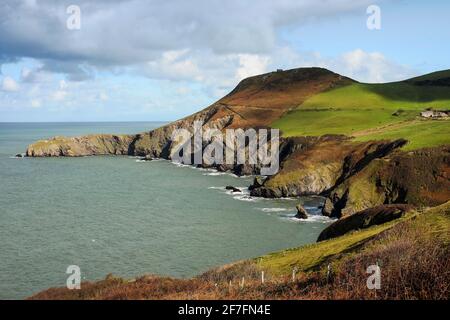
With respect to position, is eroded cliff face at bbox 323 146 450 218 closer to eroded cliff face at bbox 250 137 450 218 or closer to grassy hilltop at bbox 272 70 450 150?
eroded cliff face at bbox 250 137 450 218

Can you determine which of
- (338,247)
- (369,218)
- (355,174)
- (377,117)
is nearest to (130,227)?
(369,218)

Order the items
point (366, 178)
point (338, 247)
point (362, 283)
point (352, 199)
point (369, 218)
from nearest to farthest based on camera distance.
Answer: point (362, 283), point (338, 247), point (369, 218), point (352, 199), point (366, 178)

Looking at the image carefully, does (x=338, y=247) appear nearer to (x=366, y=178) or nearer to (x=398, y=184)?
(x=398, y=184)

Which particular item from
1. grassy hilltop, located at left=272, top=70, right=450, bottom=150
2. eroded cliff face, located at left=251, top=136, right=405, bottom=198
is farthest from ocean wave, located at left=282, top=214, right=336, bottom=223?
grassy hilltop, located at left=272, top=70, right=450, bottom=150

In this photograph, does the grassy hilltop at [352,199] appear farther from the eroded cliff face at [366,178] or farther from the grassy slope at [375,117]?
the grassy slope at [375,117]

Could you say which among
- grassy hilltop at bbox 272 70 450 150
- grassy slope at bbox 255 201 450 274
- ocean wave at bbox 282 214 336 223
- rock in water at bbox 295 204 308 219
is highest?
grassy hilltop at bbox 272 70 450 150

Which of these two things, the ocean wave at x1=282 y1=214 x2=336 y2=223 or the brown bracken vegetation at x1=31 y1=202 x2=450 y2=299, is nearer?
the brown bracken vegetation at x1=31 y1=202 x2=450 y2=299

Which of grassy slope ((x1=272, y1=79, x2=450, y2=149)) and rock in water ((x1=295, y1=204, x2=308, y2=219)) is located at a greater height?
grassy slope ((x1=272, y1=79, x2=450, y2=149))
